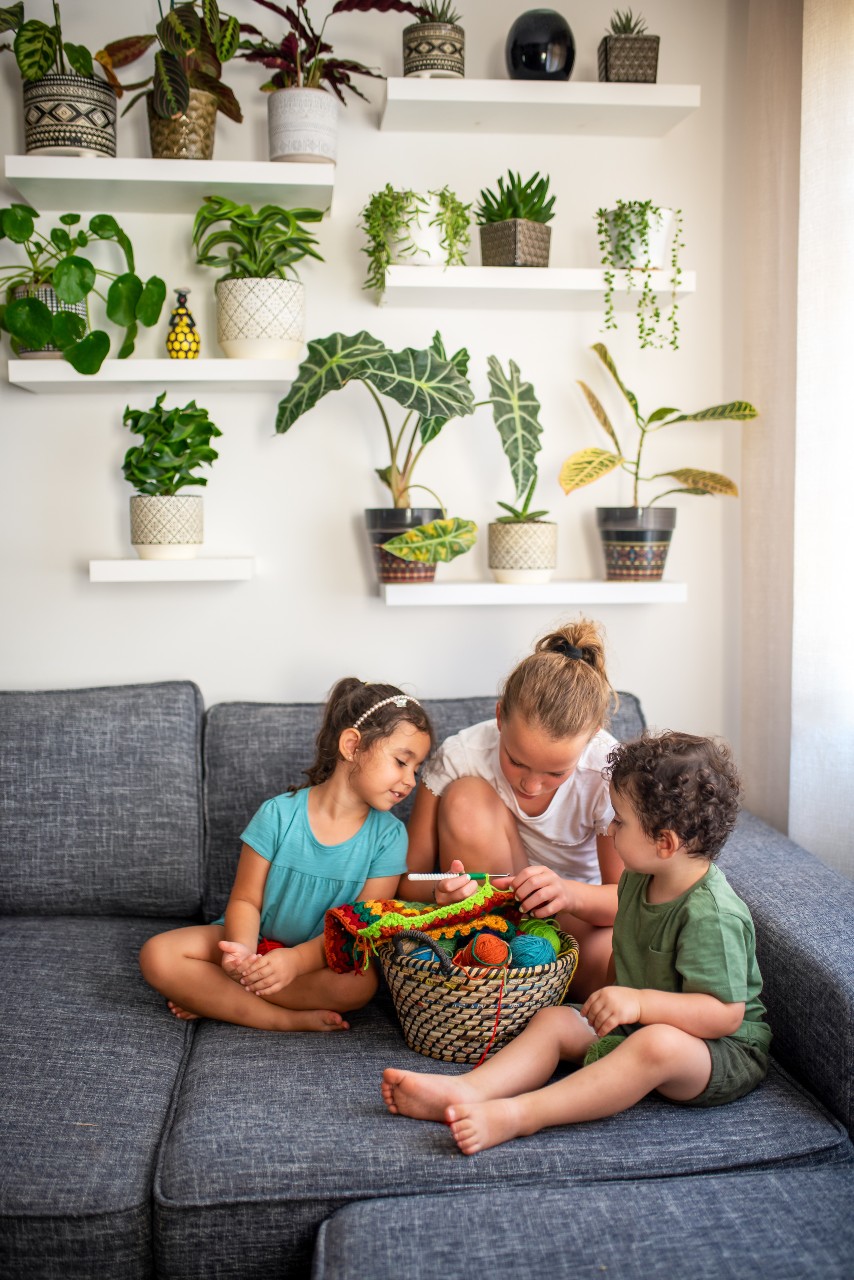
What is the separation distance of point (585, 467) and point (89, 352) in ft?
3.24

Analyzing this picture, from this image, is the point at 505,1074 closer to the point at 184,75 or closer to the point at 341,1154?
the point at 341,1154

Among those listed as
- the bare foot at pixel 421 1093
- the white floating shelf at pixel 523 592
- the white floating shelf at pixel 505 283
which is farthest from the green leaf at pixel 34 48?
the bare foot at pixel 421 1093

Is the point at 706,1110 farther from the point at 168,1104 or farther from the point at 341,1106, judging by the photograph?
the point at 168,1104

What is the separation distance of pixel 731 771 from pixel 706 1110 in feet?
→ 1.49

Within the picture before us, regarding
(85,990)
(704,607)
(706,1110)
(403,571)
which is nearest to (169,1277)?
(85,990)

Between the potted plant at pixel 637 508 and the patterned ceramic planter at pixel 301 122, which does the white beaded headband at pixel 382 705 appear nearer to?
the potted plant at pixel 637 508

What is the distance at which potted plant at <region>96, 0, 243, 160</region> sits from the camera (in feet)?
6.49

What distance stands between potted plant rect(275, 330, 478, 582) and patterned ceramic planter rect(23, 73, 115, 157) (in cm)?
60

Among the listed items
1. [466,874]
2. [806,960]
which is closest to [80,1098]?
[466,874]

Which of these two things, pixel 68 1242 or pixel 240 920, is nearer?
pixel 68 1242

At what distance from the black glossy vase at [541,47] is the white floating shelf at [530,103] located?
28mm

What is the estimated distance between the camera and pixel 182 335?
7.13 ft

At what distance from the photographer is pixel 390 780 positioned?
70.4 inches

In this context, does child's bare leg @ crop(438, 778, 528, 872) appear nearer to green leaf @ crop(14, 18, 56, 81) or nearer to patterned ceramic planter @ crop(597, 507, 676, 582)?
patterned ceramic planter @ crop(597, 507, 676, 582)
